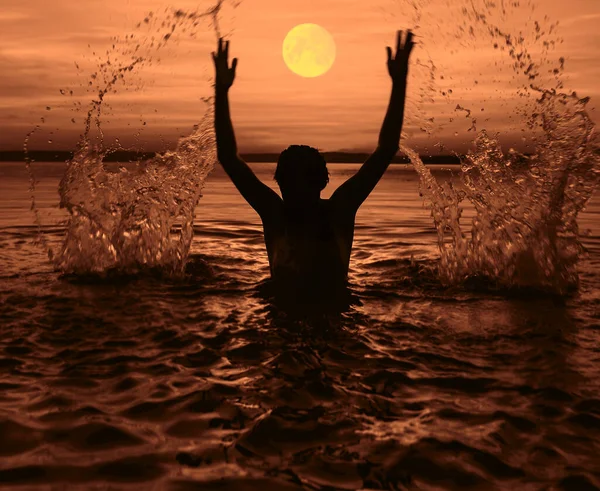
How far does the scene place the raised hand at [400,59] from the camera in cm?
523

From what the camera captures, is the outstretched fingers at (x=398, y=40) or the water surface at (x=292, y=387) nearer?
the water surface at (x=292, y=387)

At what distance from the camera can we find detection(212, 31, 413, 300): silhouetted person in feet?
16.8

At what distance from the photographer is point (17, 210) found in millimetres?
13086

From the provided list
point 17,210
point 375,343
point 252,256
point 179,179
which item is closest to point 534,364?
point 375,343

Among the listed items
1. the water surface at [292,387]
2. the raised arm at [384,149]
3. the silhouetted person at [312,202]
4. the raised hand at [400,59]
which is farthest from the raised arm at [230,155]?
the raised hand at [400,59]

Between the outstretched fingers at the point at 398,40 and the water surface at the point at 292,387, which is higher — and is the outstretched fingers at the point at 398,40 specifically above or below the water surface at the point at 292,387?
above

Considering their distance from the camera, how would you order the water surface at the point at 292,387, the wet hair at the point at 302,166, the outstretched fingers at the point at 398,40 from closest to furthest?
the water surface at the point at 292,387 → the wet hair at the point at 302,166 → the outstretched fingers at the point at 398,40

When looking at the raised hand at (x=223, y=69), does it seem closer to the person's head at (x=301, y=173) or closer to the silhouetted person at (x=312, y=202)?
the silhouetted person at (x=312, y=202)

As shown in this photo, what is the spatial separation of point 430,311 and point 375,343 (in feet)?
3.62

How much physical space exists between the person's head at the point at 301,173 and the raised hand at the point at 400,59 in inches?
37.0

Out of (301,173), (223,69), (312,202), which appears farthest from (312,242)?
(223,69)

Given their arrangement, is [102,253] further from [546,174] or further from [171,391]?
[546,174]

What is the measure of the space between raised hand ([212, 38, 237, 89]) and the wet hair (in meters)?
0.84

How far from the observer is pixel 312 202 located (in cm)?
511
